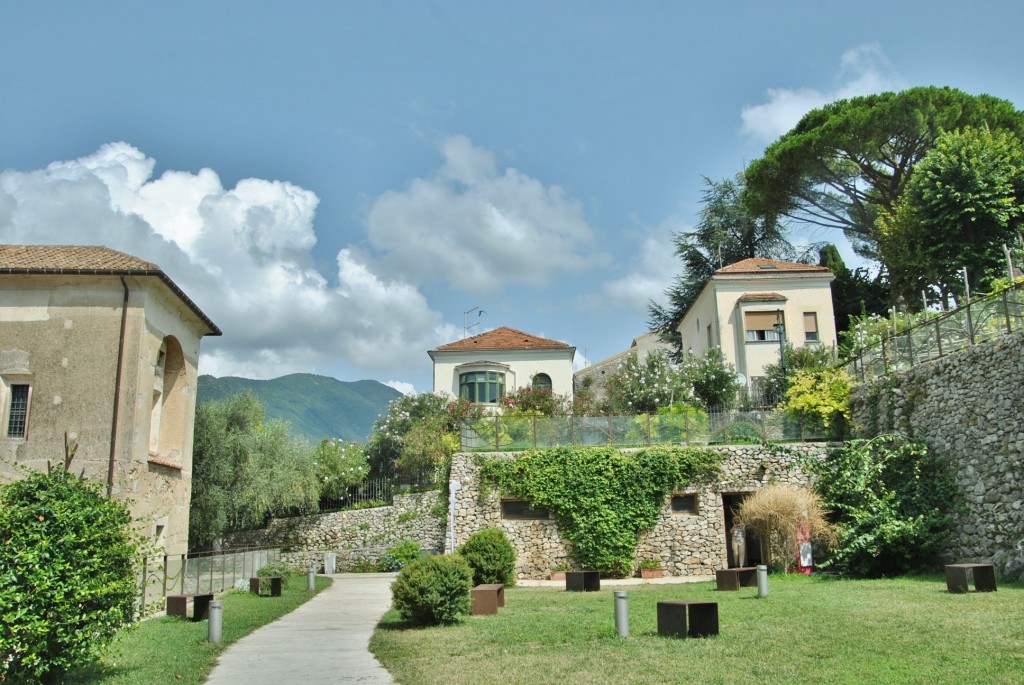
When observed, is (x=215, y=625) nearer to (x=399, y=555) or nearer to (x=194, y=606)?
(x=194, y=606)

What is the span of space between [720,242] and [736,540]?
25560mm

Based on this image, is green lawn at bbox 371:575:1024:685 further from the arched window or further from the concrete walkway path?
the arched window

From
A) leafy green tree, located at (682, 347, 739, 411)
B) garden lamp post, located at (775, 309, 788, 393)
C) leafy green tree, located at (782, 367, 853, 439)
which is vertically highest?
garden lamp post, located at (775, 309, 788, 393)

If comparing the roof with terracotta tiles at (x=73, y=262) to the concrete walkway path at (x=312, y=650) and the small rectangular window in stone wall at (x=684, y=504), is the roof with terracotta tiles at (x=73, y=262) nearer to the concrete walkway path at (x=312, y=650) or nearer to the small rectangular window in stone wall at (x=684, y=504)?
the concrete walkway path at (x=312, y=650)

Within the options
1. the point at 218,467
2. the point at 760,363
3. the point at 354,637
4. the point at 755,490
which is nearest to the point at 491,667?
the point at 354,637

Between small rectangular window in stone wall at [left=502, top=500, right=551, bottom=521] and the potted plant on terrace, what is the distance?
3139 mm

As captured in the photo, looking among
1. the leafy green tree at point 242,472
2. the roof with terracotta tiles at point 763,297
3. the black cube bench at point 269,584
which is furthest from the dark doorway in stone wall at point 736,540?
the leafy green tree at point 242,472

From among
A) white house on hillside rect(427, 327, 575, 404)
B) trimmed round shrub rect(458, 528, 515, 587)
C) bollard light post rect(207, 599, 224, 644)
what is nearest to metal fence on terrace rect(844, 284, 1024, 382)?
trimmed round shrub rect(458, 528, 515, 587)

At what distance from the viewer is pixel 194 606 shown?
15.9 meters

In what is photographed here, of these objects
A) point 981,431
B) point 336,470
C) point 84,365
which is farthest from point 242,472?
point 981,431

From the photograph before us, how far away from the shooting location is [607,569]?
77.4 ft

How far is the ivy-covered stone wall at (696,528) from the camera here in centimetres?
2370

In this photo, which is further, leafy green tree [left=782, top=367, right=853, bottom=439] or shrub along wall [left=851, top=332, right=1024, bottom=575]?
leafy green tree [left=782, top=367, right=853, bottom=439]

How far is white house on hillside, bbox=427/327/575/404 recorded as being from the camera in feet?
141
